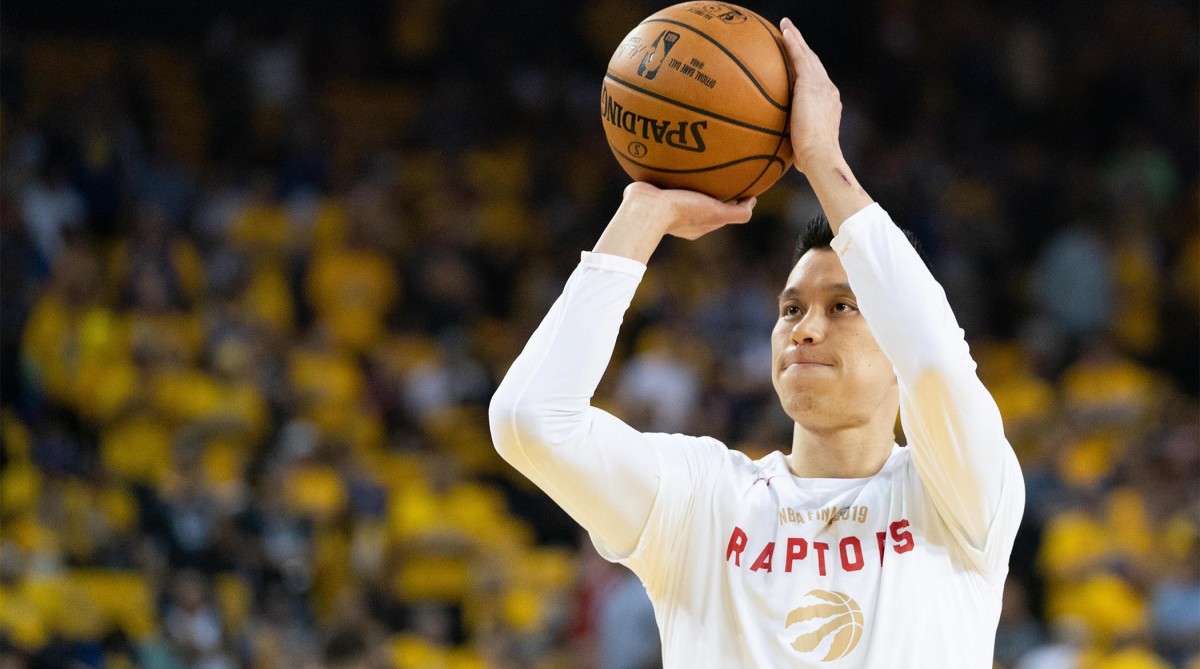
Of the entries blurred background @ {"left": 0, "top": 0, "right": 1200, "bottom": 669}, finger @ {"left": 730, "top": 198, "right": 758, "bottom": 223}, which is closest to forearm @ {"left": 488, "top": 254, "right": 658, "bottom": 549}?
finger @ {"left": 730, "top": 198, "right": 758, "bottom": 223}

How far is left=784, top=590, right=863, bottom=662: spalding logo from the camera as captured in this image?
2.76 m

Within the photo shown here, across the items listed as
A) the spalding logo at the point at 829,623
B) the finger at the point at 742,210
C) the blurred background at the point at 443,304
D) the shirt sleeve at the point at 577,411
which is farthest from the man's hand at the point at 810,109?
the blurred background at the point at 443,304

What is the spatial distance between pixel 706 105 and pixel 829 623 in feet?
3.44

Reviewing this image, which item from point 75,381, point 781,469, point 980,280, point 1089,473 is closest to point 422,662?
point 75,381

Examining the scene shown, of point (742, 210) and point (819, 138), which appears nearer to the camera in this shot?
point (819, 138)

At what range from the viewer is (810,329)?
2.98 m

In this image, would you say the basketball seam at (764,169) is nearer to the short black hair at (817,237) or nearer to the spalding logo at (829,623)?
the short black hair at (817,237)

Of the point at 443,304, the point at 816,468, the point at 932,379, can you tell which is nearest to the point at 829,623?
the point at 816,468

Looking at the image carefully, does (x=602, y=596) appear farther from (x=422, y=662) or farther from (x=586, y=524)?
(x=586, y=524)

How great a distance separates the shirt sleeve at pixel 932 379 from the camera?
2611mm

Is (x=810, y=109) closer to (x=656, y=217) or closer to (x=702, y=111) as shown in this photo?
(x=702, y=111)

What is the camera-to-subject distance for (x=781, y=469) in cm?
314

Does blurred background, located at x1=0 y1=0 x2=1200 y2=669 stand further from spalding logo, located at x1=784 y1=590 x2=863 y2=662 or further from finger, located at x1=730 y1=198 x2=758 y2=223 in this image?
spalding logo, located at x1=784 y1=590 x2=863 y2=662

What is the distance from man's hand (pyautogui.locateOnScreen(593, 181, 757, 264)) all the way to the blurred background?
4625mm
